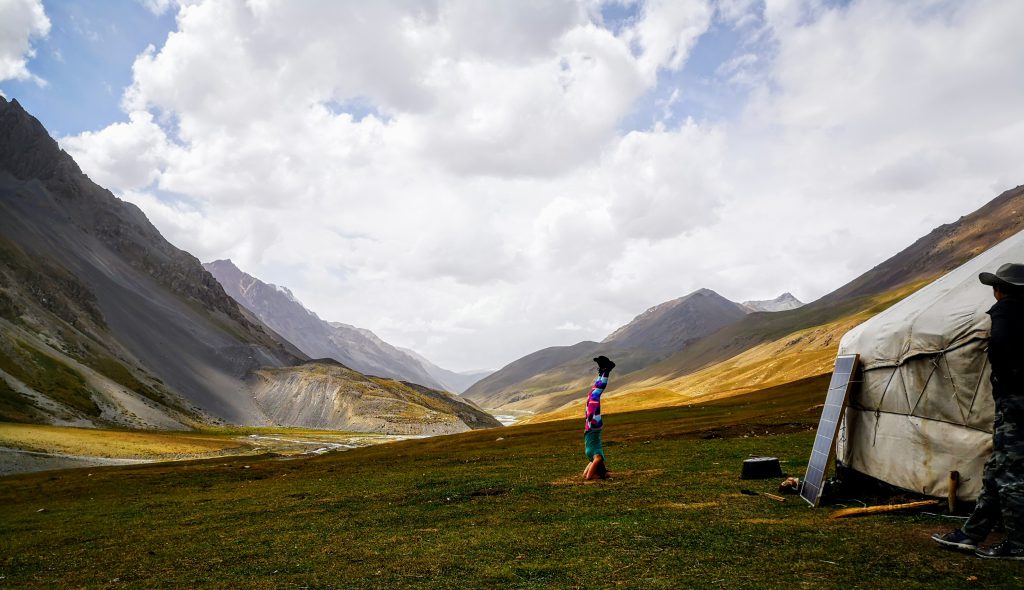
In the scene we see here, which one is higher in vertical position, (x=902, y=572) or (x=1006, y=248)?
(x=1006, y=248)

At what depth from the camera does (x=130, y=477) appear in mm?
43438

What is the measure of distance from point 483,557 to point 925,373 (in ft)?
34.8

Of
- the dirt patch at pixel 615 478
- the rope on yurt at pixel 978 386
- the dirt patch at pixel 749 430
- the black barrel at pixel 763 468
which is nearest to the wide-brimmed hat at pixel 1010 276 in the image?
the rope on yurt at pixel 978 386

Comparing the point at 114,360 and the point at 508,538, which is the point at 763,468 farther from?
the point at 114,360

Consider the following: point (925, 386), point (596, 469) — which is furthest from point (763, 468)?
point (925, 386)

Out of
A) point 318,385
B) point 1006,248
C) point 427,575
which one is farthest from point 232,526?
point 318,385

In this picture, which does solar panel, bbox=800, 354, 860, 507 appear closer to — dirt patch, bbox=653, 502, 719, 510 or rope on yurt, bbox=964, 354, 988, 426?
dirt patch, bbox=653, 502, 719, 510

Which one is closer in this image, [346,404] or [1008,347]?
[1008,347]

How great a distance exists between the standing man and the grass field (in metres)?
0.41

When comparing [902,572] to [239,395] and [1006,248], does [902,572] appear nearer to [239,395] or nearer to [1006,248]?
[1006,248]

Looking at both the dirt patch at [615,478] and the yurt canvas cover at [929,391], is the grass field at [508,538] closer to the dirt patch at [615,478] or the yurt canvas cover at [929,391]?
the dirt patch at [615,478]

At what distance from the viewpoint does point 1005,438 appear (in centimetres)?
894

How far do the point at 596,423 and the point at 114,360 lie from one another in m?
149

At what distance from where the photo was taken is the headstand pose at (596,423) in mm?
18312
